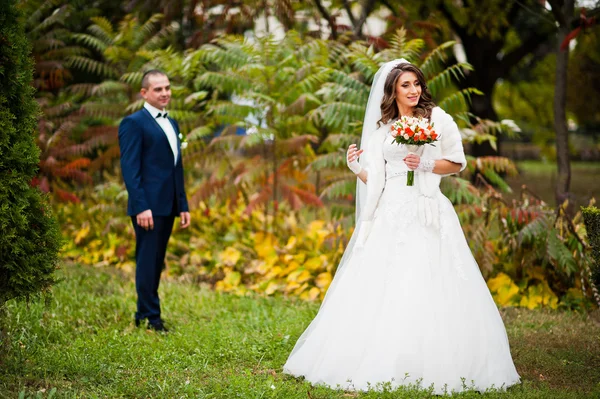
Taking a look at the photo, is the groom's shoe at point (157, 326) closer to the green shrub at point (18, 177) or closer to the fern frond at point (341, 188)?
the green shrub at point (18, 177)

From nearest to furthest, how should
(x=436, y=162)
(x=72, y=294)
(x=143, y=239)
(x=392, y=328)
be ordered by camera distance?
(x=392, y=328)
(x=436, y=162)
(x=143, y=239)
(x=72, y=294)

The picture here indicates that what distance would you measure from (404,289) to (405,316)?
20 cm

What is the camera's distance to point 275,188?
884 cm

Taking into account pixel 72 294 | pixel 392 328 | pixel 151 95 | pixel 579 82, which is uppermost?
pixel 579 82

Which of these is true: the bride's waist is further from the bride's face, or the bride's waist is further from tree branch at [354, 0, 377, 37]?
tree branch at [354, 0, 377, 37]

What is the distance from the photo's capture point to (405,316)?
15.2ft

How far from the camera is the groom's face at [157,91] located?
20.5ft

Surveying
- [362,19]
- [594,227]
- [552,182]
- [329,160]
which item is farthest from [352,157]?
[552,182]

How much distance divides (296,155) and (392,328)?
4627 millimetres

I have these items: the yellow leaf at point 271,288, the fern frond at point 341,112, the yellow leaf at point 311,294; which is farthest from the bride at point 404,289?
the yellow leaf at point 271,288

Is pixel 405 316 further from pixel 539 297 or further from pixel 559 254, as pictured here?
pixel 539 297

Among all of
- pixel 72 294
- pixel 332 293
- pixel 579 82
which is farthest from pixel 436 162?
pixel 579 82

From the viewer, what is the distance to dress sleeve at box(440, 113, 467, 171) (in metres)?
5.02

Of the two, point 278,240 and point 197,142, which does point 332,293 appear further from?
point 197,142
